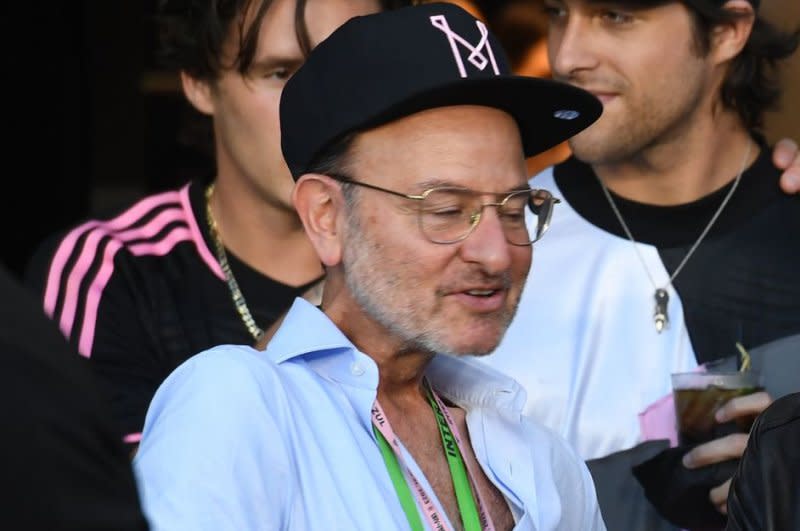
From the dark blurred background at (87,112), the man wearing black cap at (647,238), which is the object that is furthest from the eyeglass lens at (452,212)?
the dark blurred background at (87,112)

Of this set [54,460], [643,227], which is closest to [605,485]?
[643,227]

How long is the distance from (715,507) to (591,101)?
0.93 metres

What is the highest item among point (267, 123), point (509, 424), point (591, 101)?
point (591, 101)

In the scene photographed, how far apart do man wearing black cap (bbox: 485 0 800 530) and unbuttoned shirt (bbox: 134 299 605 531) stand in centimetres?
86

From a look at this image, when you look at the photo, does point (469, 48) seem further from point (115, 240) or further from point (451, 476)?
point (115, 240)

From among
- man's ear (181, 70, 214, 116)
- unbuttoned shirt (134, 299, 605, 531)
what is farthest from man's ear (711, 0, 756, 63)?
unbuttoned shirt (134, 299, 605, 531)

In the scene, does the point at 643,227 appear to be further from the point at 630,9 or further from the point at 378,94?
the point at 378,94

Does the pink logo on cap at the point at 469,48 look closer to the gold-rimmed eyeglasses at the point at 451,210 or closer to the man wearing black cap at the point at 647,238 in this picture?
the gold-rimmed eyeglasses at the point at 451,210

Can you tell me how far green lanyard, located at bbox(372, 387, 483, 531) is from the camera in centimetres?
239

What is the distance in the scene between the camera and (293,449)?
2332mm

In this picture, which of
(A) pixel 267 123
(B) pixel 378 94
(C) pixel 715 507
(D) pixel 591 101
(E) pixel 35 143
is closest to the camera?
(B) pixel 378 94

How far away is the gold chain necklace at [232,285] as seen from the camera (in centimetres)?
361

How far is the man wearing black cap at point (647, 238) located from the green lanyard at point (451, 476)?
0.86 m

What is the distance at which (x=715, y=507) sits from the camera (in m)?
3.25
